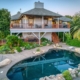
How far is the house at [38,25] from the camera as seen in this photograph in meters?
22.9

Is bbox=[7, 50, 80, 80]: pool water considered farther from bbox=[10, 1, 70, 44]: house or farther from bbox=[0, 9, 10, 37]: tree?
bbox=[0, 9, 10, 37]: tree

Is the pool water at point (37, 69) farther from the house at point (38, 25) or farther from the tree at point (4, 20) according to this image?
the tree at point (4, 20)

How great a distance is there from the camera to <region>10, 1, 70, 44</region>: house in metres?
22.9

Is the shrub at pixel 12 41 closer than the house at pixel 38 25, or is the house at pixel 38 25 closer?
the shrub at pixel 12 41

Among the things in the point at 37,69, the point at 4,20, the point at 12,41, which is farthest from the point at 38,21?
the point at 37,69

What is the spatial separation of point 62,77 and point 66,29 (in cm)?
1651

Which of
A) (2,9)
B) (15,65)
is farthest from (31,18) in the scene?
(15,65)

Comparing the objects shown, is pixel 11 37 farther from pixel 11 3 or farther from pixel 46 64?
pixel 11 3

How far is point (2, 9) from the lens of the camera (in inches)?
1272

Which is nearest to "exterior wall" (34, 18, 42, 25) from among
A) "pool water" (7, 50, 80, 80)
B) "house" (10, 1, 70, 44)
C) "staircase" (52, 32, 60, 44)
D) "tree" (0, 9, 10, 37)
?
"house" (10, 1, 70, 44)

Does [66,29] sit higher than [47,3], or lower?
lower

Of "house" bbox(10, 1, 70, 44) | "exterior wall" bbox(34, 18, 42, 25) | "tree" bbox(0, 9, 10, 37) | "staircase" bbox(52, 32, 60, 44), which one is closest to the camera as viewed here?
"house" bbox(10, 1, 70, 44)

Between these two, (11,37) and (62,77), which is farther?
(11,37)

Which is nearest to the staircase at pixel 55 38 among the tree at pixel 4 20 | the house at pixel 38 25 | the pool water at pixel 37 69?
the house at pixel 38 25
